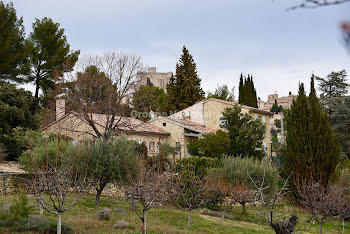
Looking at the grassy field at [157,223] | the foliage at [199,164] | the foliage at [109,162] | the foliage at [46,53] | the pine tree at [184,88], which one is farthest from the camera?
the pine tree at [184,88]

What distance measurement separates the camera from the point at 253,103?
54.2 meters

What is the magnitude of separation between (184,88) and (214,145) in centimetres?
2441

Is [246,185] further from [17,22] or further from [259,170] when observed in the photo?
[17,22]

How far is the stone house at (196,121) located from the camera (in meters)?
35.5

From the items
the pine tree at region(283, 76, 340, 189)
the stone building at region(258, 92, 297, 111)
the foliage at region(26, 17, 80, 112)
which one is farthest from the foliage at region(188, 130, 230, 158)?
the stone building at region(258, 92, 297, 111)

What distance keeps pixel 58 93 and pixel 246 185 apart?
16.5 meters

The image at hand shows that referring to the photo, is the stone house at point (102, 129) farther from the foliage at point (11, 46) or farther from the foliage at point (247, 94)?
the foliage at point (247, 94)

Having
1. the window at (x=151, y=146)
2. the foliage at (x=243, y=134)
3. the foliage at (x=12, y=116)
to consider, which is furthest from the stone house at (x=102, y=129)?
the foliage at (x=243, y=134)

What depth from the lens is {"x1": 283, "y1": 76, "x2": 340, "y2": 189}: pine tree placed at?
26281mm

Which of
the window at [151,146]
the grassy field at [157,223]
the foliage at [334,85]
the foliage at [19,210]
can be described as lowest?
the grassy field at [157,223]

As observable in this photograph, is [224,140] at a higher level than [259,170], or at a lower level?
higher

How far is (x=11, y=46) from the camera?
111 ft

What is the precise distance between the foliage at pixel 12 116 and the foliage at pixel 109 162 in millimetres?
11560

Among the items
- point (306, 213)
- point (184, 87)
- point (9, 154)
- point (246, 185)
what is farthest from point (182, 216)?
point (184, 87)
